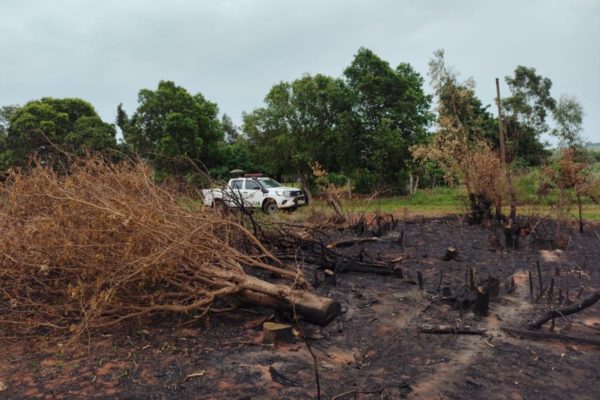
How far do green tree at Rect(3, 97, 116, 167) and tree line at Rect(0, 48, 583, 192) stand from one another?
0.06 metres

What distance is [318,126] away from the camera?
71.7ft

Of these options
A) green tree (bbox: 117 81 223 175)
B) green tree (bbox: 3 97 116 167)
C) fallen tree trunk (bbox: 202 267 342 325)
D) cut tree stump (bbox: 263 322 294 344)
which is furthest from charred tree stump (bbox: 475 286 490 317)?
green tree (bbox: 3 97 116 167)

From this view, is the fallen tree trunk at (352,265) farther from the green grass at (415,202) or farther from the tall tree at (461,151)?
the green grass at (415,202)

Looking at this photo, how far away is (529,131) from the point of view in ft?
92.8

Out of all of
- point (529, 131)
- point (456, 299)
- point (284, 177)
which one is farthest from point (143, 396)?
point (529, 131)

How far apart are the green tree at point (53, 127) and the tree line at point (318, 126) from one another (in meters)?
0.06

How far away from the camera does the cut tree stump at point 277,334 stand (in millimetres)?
3928

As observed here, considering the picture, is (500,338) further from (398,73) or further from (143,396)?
(398,73)

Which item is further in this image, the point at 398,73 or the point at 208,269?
the point at 398,73

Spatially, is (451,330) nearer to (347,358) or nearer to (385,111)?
(347,358)

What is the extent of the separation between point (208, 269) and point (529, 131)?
2923cm

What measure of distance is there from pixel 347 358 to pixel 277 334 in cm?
67

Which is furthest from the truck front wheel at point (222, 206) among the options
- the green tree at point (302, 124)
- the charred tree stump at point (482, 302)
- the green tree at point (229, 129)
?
the green tree at point (229, 129)

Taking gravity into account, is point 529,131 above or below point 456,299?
above
